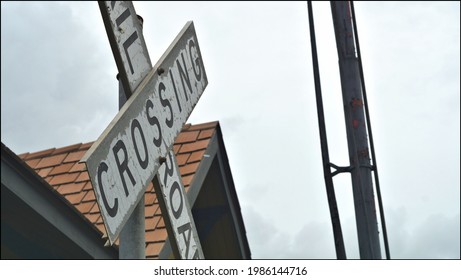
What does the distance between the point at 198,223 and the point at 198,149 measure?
3.79 ft

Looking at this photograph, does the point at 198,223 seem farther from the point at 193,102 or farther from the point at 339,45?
the point at 193,102

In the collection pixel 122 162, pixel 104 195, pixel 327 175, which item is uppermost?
pixel 327 175

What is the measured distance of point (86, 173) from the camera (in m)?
6.85

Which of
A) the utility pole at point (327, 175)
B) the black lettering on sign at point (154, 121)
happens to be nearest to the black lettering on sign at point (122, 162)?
the black lettering on sign at point (154, 121)

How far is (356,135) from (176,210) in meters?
4.07

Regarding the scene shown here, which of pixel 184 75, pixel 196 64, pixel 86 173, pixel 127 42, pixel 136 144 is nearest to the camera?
pixel 136 144

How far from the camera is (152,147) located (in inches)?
102

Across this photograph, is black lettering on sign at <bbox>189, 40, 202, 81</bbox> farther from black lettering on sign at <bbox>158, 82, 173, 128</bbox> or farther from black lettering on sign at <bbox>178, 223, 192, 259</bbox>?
black lettering on sign at <bbox>178, 223, 192, 259</bbox>

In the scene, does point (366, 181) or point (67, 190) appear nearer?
point (366, 181)

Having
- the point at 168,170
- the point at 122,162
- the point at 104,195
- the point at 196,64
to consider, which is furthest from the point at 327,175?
the point at 104,195

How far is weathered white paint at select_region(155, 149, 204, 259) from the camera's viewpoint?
2717 mm

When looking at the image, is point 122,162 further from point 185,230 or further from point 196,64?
point 196,64

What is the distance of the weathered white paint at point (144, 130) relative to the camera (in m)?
2.23
